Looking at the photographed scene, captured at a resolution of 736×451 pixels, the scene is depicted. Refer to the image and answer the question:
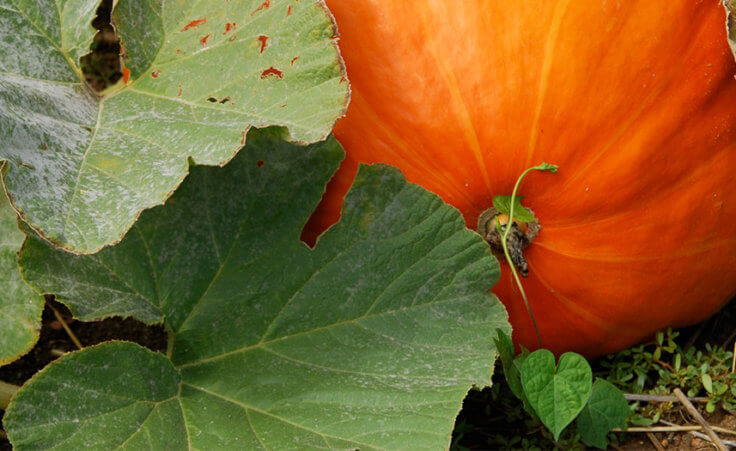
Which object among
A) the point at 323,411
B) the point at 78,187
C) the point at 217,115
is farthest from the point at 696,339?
the point at 78,187

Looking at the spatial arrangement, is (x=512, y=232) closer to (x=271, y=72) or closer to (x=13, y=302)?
(x=271, y=72)

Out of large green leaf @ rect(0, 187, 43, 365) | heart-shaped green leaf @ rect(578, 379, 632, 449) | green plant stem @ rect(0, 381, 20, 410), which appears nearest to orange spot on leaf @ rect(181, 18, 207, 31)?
large green leaf @ rect(0, 187, 43, 365)

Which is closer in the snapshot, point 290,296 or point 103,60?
point 290,296

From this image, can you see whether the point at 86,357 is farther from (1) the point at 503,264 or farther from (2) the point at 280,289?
(1) the point at 503,264

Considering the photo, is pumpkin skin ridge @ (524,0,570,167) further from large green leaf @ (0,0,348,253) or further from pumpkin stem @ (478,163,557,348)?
large green leaf @ (0,0,348,253)

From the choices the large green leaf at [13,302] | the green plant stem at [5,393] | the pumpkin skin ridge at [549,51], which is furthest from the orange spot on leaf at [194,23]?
the green plant stem at [5,393]

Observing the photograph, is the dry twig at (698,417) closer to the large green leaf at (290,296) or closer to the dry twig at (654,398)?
the dry twig at (654,398)

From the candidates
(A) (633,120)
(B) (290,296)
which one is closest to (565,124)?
(A) (633,120)
